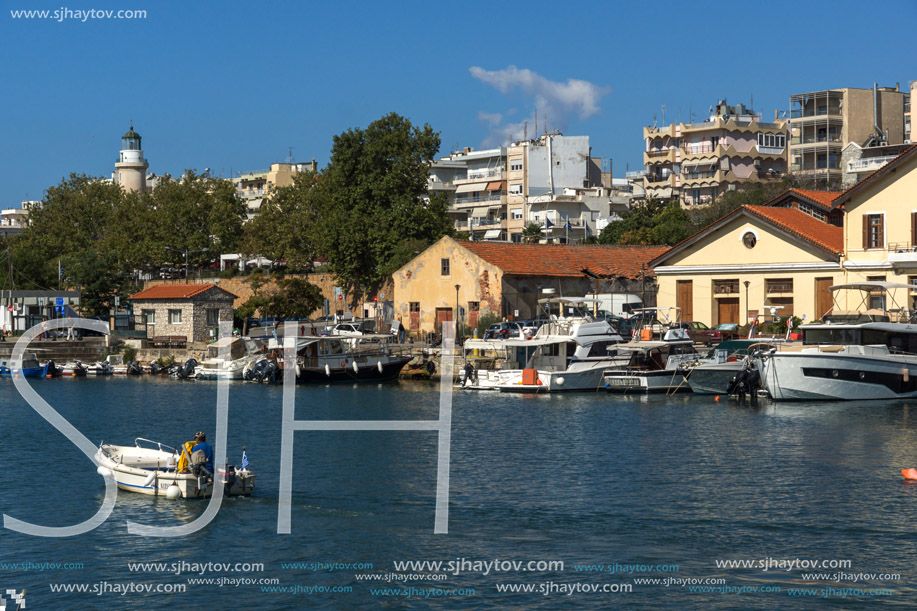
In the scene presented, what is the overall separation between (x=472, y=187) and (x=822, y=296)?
70288mm

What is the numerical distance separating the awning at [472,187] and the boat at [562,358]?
230ft

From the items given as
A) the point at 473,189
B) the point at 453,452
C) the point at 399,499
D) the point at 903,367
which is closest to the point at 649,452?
the point at 453,452

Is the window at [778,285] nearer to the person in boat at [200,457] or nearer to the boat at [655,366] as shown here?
the boat at [655,366]

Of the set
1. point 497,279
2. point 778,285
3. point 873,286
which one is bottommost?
point 873,286

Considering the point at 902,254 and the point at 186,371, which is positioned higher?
the point at 902,254

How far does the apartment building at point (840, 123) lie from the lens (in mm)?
107250

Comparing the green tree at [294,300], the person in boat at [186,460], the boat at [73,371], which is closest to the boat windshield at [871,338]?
the person in boat at [186,460]

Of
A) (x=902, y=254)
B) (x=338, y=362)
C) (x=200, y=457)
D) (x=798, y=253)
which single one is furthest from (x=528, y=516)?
(x=798, y=253)

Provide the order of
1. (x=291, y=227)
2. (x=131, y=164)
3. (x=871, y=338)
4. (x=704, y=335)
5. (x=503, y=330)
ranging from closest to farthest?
(x=871, y=338)
(x=704, y=335)
(x=503, y=330)
(x=291, y=227)
(x=131, y=164)

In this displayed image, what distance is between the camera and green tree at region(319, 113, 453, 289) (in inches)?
3088

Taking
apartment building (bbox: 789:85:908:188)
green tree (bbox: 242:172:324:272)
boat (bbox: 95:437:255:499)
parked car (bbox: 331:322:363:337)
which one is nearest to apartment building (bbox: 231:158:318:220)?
green tree (bbox: 242:172:324:272)

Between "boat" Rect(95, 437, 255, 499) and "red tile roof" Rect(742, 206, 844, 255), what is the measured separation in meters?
37.0

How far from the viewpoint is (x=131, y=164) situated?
134625mm

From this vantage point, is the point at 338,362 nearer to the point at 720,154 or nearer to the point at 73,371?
the point at 73,371
